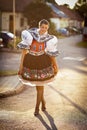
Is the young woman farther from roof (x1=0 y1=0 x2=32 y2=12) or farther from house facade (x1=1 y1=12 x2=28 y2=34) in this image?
roof (x1=0 y1=0 x2=32 y2=12)

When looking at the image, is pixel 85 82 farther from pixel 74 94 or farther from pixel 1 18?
pixel 1 18

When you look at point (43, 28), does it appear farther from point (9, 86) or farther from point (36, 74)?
point (9, 86)

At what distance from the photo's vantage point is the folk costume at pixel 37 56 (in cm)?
741

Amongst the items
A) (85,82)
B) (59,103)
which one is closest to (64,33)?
(85,82)

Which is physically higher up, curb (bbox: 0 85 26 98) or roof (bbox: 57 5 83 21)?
curb (bbox: 0 85 26 98)

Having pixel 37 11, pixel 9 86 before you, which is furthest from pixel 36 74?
pixel 37 11

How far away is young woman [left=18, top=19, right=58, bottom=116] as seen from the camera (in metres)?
7.41

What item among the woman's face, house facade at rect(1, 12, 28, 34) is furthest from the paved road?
house facade at rect(1, 12, 28, 34)

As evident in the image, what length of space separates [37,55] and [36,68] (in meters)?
0.25

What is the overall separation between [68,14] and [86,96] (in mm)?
67532

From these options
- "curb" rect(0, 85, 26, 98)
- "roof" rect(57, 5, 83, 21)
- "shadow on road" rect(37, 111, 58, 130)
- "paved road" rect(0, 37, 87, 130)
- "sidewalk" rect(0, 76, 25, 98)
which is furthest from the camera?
"roof" rect(57, 5, 83, 21)

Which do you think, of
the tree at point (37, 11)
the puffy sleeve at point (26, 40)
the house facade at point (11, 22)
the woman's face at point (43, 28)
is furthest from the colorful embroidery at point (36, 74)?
the house facade at point (11, 22)

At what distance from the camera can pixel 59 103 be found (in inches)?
342

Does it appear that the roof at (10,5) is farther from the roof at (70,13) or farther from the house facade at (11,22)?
the roof at (70,13)
